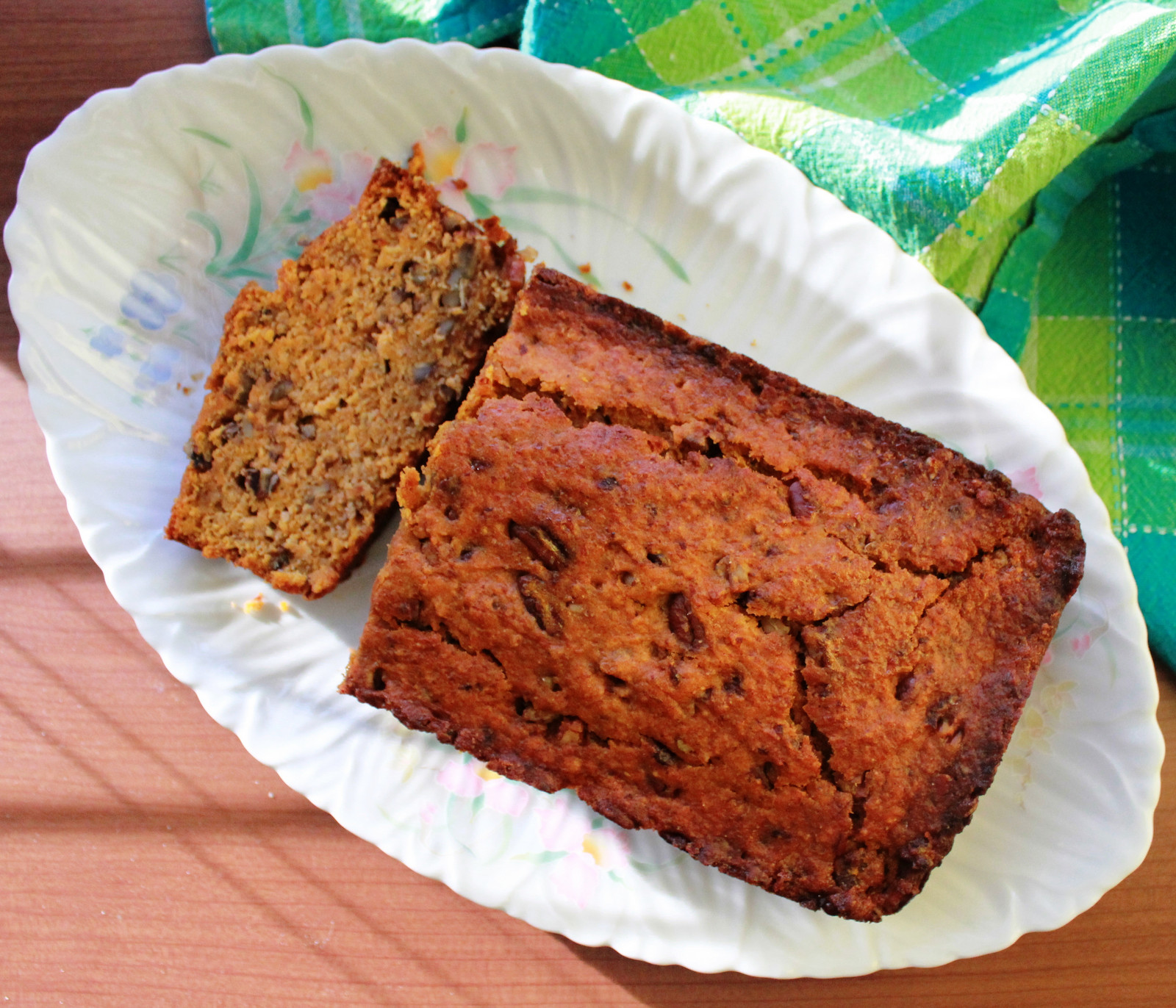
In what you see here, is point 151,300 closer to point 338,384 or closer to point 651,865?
point 338,384

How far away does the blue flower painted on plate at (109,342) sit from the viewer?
6.74 ft

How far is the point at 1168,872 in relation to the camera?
2.10 metres

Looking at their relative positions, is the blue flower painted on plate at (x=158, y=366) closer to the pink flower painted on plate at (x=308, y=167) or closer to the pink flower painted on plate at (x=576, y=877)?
the pink flower painted on plate at (x=308, y=167)

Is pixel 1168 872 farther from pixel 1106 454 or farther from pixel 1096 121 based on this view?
pixel 1096 121

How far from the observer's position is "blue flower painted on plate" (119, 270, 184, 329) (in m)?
2.09

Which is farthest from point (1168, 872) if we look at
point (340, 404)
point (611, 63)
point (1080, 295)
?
point (611, 63)

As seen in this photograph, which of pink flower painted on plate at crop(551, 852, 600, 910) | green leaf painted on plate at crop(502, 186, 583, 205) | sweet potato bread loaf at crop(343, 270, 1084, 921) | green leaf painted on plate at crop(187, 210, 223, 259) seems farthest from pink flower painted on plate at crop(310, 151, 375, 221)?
pink flower painted on plate at crop(551, 852, 600, 910)

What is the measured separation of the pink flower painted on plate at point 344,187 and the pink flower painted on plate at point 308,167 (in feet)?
0.05

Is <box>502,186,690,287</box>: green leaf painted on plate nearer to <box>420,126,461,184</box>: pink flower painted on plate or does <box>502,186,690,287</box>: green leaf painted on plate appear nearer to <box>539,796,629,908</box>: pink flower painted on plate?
<box>420,126,461,184</box>: pink flower painted on plate

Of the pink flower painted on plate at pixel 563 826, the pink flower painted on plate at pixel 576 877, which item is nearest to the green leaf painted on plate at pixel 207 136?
the pink flower painted on plate at pixel 563 826

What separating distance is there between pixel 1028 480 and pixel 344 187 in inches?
70.7

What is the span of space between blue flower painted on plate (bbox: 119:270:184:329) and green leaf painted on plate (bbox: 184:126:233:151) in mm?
345

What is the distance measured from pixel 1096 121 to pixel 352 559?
78.1 inches

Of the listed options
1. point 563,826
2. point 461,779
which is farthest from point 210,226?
point 563,826
